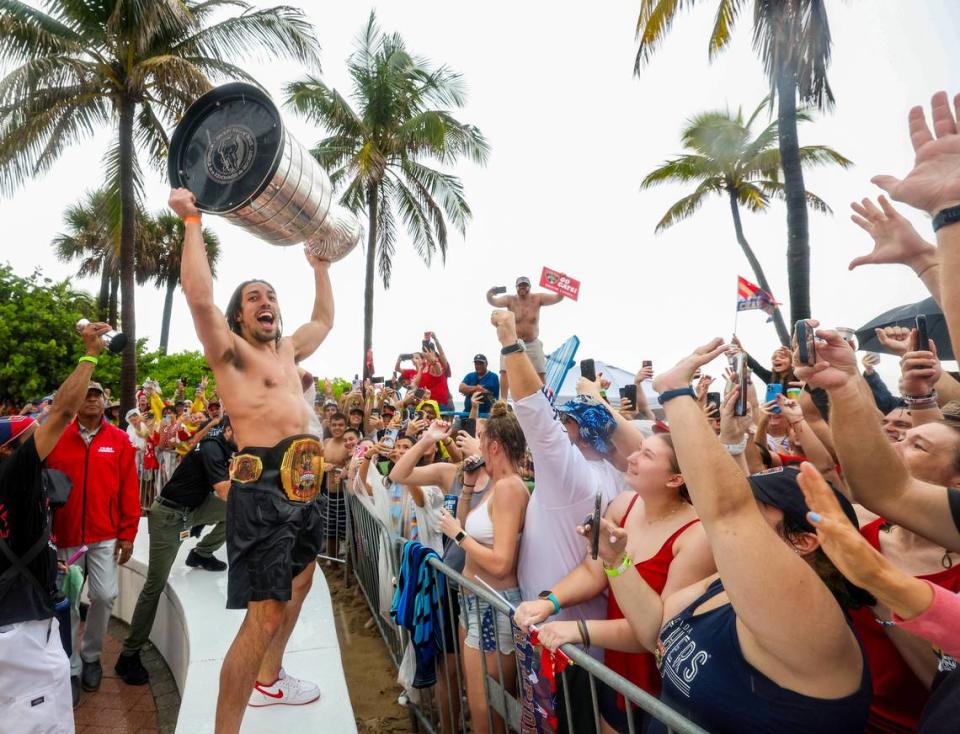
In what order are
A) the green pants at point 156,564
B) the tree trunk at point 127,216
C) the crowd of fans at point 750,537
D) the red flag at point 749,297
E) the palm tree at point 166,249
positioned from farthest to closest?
1. the palm tree at point 166,249
2. the tree trunk at point 127,216
3. the red flag at point 749,297
4. the green pants at point 156,564
5. the crowd of fans at point 750,537

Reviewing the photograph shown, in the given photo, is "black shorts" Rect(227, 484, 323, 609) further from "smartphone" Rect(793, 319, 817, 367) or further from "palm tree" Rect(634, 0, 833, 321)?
"palm tree" Rect(634, 0, 833, 321)

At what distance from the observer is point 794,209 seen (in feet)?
31.8

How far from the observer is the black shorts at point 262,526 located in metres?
2.46

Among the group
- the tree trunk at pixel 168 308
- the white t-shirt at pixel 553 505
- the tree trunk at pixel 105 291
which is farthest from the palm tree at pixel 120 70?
the tree trunk at pixel 168 308

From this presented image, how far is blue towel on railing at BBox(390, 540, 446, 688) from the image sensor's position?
294 centimetres

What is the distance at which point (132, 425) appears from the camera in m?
9.32

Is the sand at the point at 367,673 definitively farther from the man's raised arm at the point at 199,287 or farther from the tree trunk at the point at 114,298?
the tree trunk at the point at 114,298

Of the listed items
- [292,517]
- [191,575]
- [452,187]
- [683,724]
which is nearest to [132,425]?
[191,575]

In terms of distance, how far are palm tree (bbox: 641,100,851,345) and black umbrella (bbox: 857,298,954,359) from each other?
1086 centimetres

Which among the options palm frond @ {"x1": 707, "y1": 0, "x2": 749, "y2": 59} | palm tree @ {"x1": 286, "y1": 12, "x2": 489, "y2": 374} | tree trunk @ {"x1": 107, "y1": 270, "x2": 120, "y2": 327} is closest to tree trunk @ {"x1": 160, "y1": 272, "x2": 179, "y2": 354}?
tree trunk @ {"x1": 107, "y1": 270, "x2": 120, "y2": 327}

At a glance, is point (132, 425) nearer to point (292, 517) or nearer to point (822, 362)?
point (292, 517)

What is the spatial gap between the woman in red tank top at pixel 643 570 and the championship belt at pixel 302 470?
1157mm

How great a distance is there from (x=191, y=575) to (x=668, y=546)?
418 cm

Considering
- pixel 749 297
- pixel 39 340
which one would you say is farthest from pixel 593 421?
pixel 39 340
